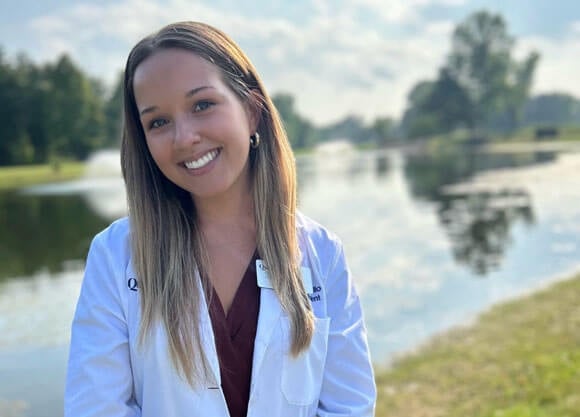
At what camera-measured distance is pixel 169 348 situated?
1726mm

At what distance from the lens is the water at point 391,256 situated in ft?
23.8

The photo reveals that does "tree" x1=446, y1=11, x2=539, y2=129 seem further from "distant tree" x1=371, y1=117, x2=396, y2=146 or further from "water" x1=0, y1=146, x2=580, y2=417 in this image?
"water" x1=0, y1=146, x2=580, y2=417

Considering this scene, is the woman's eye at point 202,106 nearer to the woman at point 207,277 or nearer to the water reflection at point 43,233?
the woman at point 207,277

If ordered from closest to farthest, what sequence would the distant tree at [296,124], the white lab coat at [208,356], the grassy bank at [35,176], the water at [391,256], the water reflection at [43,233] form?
the white lab coat at [208,356] → the water at [391,256] → the water reflection at [43,233] → the grassy bank at [35,176] → the distant tree at [296,124]

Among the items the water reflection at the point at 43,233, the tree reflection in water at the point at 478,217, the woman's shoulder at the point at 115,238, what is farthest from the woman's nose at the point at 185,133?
the water reflection at the point at 43,233

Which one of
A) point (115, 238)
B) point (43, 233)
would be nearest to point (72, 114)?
point (43, 233)

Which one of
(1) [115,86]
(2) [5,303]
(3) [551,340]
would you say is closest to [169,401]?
(3) [551,340]

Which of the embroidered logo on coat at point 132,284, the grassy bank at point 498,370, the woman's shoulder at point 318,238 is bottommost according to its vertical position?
the grassy bank at point 498,370

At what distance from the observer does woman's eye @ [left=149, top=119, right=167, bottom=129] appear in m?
1.89

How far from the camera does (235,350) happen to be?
1838 mm

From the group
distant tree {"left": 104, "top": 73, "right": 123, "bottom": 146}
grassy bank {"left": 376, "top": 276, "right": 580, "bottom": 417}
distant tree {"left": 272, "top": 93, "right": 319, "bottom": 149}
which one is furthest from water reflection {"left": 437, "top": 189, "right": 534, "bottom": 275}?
distant tree {"left": 272, "top": 93, "right": 319, "bottom": 149}

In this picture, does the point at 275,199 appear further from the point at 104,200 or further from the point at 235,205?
the point at 104,200

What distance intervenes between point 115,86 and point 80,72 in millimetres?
15080

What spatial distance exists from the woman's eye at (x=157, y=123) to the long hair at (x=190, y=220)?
0.12 m
